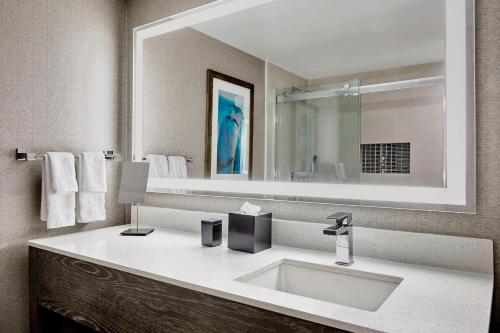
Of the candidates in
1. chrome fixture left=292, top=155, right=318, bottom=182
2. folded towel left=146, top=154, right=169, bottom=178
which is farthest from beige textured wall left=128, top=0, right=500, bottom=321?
folded towel left=146, top=154, right=169, bottom=178

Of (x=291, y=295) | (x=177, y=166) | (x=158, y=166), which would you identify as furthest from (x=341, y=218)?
(x=158, y=166)

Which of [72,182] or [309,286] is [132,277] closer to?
[309,286]

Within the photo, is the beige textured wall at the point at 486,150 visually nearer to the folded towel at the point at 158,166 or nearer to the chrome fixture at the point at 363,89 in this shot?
the chrome fixture at the point at 363,89

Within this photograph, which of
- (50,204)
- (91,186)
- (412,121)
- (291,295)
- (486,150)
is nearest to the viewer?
(291,295)

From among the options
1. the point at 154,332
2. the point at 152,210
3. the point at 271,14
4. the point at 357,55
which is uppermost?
the point at 271,14

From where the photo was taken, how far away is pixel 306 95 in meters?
1.51

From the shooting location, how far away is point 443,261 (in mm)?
1230

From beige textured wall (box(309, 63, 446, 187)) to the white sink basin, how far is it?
0.38 metres

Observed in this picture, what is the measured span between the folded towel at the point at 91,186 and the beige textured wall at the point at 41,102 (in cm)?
9

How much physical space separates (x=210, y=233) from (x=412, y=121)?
915mm

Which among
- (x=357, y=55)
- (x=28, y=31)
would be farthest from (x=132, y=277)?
(x=28, y=31)

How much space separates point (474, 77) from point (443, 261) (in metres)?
0.63

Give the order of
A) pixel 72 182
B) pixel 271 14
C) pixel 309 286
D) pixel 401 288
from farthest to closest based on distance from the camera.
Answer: pixel 72 182, pixel 271 14, pixel 309 286, pixel 401 288

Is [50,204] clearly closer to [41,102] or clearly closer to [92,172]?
[92,172]
